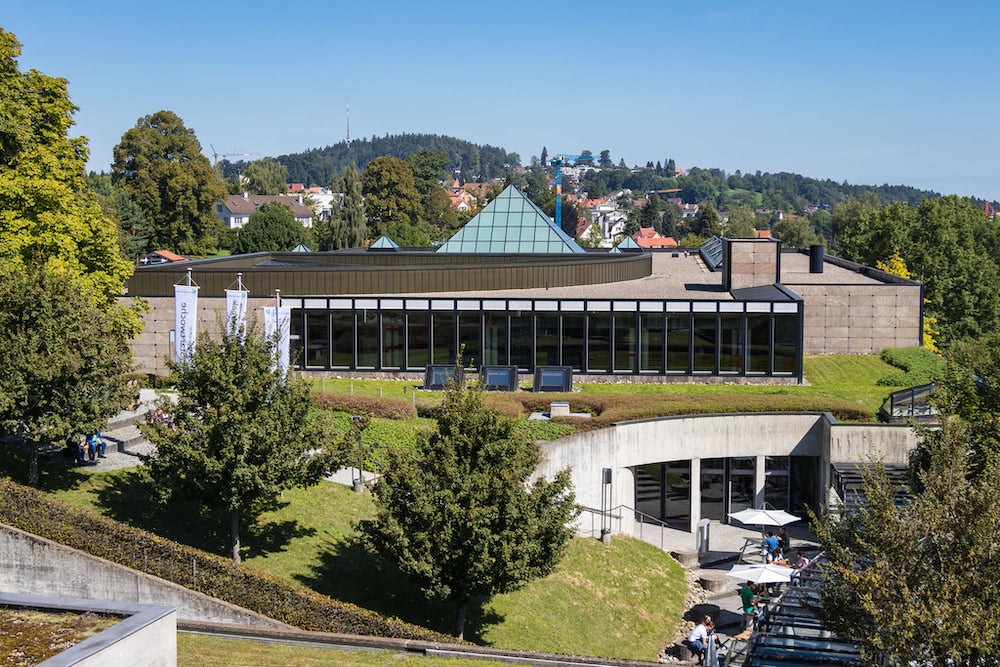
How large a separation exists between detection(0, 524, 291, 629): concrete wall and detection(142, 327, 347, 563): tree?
73.1 inches

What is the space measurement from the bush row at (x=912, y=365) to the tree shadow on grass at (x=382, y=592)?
2332 centimetres

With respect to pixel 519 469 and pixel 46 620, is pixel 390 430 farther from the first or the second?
pixel 46 620

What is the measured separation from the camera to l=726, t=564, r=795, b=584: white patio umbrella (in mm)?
26000

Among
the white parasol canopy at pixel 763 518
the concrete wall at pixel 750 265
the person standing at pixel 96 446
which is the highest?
the concrete wall at pixel 750 265

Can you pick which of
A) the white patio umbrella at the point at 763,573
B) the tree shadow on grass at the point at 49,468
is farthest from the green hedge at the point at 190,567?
the white patio umbrella at the point at 763,573

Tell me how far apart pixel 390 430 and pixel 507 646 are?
11.0 m

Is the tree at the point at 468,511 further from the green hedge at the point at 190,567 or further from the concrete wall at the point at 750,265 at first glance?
the concrete wall at the point at 750,265

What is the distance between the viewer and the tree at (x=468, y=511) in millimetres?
21453

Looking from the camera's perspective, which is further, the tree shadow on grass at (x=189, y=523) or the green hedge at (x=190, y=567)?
the tree shadow on grass at (x=189, y=523)

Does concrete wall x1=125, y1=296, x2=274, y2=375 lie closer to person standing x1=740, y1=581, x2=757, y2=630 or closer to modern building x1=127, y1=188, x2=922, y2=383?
modern building x1=127, y1=188, x2=922, y2=383

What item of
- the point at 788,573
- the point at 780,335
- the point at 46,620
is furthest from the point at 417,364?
the point at 46,620

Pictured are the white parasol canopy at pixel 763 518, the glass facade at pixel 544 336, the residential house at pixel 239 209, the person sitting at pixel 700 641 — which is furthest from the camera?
the residential house at pixel 239 209

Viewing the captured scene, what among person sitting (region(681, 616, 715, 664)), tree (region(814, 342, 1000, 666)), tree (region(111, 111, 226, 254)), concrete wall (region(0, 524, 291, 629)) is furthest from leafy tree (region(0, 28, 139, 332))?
tree (region(111, 111, 226, 254))

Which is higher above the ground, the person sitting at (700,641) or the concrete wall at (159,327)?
the concrete wall at (159,327)
